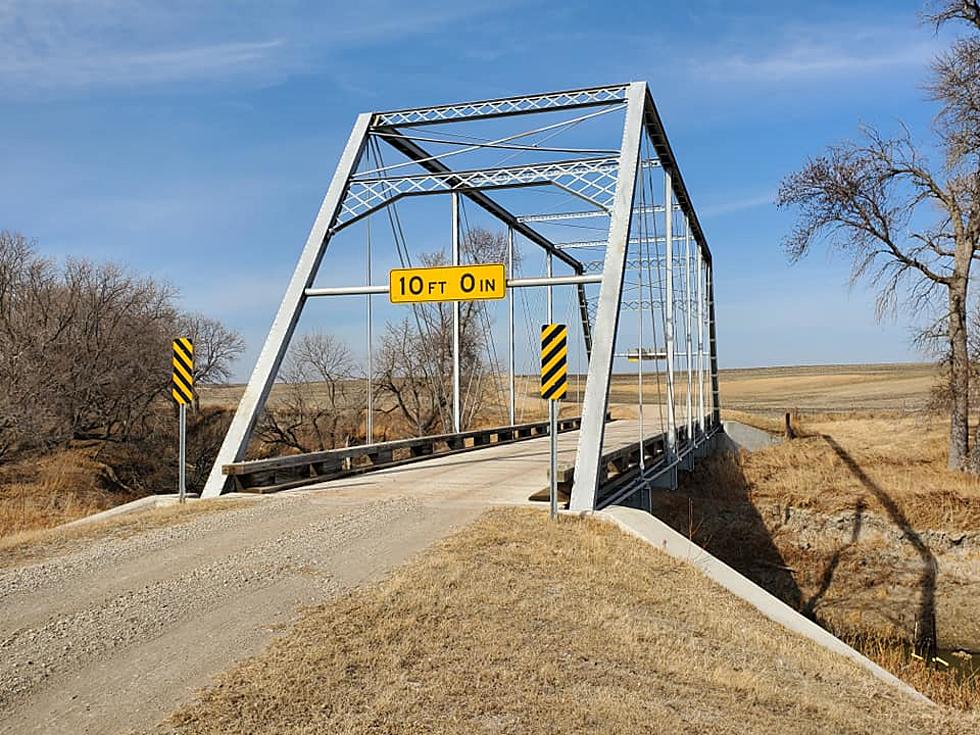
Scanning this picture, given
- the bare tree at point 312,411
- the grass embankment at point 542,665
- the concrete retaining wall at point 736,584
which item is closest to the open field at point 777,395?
the bare tree at point 312,411

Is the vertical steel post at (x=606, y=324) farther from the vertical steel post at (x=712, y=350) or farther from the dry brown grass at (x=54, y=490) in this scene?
the vertical steel post at (x=712, y=350)

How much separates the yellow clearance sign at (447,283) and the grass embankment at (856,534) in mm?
9873

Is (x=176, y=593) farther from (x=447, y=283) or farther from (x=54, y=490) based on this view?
(x=54, y=490)

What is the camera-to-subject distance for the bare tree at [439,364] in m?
31.9

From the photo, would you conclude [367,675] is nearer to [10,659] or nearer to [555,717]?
[555,717]

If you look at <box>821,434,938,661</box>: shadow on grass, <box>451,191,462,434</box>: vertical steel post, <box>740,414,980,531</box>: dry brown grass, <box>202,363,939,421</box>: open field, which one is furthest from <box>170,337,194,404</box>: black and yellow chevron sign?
<box>202,363,939,421</box>: open field

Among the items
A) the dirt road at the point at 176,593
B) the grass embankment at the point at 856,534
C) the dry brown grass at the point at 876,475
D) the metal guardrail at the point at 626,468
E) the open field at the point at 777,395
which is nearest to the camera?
the dirt road at the point at 176,593

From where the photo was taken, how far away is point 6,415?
20.8m

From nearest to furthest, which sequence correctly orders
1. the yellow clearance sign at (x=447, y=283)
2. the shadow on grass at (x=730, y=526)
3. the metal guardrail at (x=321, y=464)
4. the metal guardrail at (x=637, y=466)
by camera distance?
the metal guardrail at (x=321, y=464) < the metal guardrail at (x=637, y=466) < the yellow clearance sign at (x=447, y=283) < the shadow on grass at (x=730, y=526)

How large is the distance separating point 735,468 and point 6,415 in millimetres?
20396

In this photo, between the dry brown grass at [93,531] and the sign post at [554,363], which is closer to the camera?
the dry brown grass at [93,531]

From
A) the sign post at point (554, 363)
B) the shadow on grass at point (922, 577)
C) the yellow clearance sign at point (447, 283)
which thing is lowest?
the shadow on grass at point (922, 577)

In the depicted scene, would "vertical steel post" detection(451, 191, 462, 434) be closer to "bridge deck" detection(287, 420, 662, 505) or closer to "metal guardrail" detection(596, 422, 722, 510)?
"bridge deck" detection(287, 420, 662, 505)

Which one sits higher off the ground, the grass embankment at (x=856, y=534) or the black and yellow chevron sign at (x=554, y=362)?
the black and yellow chevron sign at (x=554, y=362)
